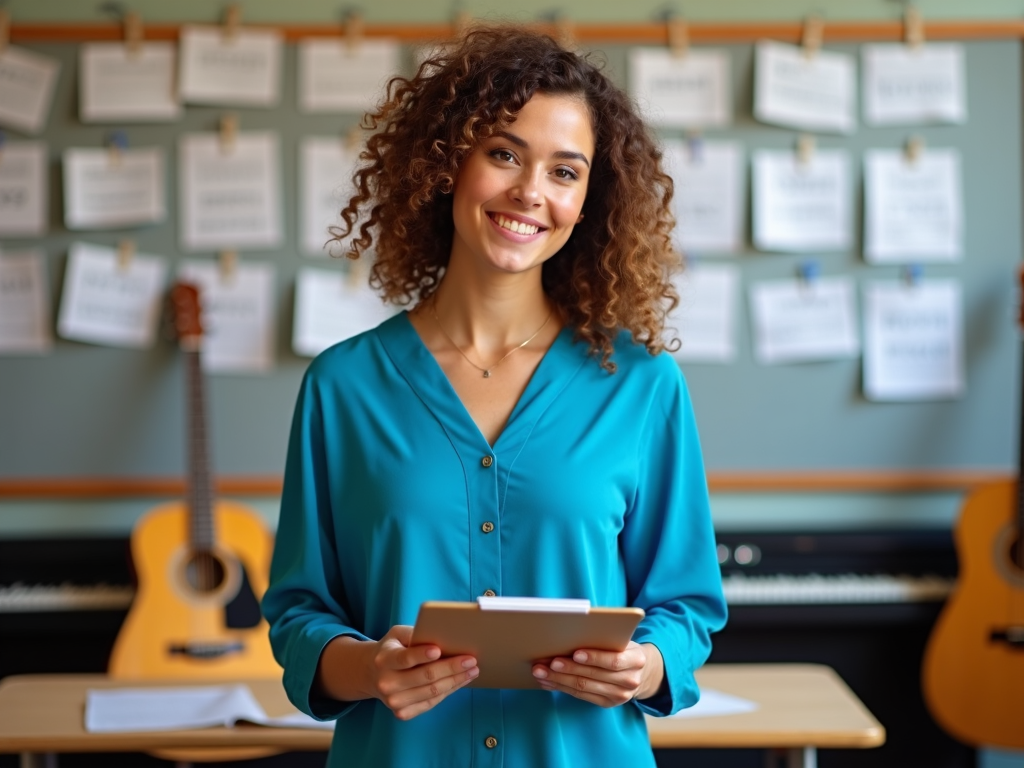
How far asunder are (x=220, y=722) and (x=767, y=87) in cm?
224

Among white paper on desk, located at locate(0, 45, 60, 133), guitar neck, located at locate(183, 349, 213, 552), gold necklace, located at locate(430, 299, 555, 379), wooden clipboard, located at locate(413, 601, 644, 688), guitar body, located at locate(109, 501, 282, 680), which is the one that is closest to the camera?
wooden clipboard, located at locate(413, 601, 644, 688)

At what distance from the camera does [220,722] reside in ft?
6.31

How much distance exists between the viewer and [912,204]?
3170mm

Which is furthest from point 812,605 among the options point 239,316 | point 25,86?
point 25,86

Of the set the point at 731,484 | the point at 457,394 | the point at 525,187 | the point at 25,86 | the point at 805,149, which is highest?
the point at 25,86

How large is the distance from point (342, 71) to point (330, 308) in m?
0.67

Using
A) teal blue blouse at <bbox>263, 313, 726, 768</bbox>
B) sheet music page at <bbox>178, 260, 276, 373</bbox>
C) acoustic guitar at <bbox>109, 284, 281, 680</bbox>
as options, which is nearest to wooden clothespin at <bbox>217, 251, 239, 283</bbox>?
sheet music page at <bbox>178, 260, 276, 373</bbox>

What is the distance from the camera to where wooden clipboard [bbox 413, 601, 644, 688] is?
3.65 feet

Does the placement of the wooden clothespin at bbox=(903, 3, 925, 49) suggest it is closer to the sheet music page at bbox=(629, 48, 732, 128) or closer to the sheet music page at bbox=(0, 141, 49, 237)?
the sheet music page at bbox=(629, 48, 732, 128)

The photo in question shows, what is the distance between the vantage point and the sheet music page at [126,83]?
311 cm

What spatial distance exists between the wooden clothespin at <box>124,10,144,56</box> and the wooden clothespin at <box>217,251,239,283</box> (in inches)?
24.1

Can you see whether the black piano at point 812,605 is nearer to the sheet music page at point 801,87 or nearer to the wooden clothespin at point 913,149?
the wooden clothespin at point 913,149

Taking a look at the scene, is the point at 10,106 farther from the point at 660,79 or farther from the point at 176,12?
the point at 660,79

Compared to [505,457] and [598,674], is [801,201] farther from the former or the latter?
[598,674]
